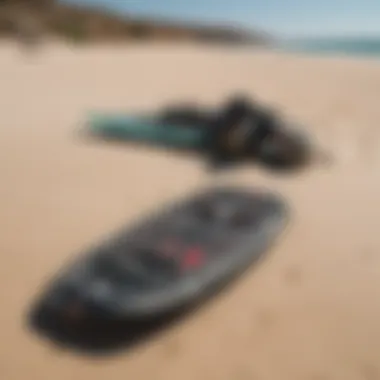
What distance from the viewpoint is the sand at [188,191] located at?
220cm

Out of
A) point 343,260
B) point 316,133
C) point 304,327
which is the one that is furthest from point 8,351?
point 316,133

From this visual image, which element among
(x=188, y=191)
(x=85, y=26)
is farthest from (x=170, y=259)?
(x=85, y=26)

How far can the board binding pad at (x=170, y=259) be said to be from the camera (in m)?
2.26

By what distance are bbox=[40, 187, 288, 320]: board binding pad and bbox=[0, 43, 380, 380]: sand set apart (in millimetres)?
124

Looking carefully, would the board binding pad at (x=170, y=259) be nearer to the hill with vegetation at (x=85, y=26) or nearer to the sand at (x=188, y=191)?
the sand at (x=188, y=191)

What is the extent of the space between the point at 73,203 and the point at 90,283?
1.27 meters

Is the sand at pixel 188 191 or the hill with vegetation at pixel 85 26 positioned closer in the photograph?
the sand at pixel 188 191

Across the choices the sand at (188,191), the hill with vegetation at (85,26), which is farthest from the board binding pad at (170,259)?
the hill with vegetation at (85,26)

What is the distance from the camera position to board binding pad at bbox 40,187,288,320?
2264mm

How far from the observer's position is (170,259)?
2.54 metres

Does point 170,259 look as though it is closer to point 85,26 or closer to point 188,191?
point 188,191

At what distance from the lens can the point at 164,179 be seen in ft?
13.2

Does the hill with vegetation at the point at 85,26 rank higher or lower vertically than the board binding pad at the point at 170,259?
higher

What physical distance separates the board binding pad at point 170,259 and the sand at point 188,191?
124mm
